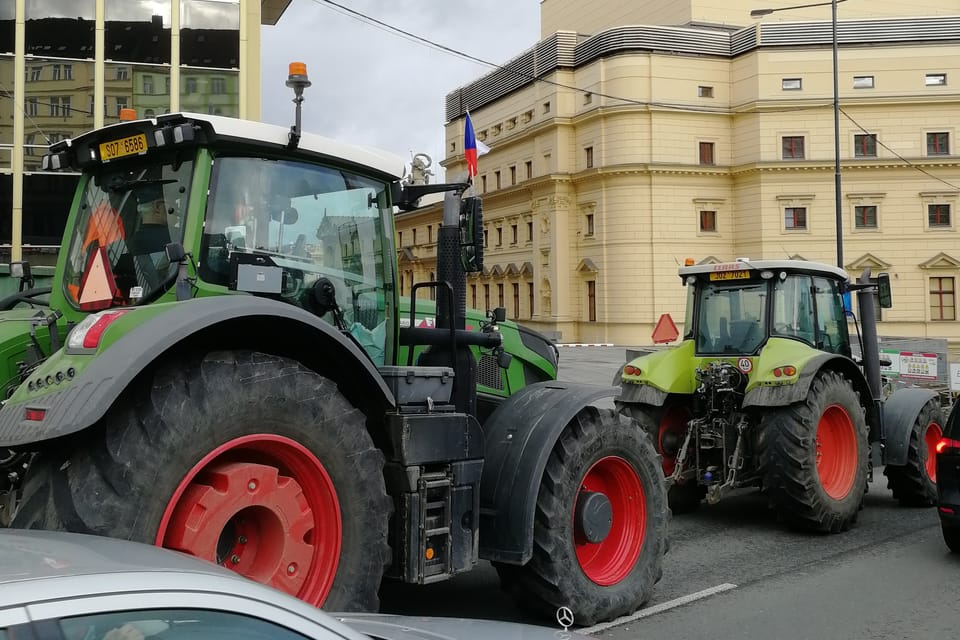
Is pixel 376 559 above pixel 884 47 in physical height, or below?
below

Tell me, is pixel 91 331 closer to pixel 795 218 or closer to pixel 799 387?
pixel 799 387

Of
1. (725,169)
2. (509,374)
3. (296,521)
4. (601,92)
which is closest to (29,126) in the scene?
(509,374)

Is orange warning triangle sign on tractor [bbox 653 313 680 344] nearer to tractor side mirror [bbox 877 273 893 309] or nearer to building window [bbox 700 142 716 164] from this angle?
tractor side mirror [bbox 877 273 893 309]

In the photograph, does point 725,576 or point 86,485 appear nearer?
point 86,485

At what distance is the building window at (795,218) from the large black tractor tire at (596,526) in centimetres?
4994

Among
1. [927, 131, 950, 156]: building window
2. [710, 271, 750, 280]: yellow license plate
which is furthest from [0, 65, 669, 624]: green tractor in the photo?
[927, 131, 950, 156]: building window

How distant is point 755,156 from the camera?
176 ft

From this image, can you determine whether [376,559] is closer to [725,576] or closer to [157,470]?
[157,470]

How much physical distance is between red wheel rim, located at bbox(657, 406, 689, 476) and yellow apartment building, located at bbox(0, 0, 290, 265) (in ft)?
56.1

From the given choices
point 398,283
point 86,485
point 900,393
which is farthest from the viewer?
point 900,393

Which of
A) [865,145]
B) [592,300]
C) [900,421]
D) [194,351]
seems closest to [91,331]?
[194,351]

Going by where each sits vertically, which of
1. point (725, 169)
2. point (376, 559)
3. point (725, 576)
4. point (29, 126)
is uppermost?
point (725, 169)

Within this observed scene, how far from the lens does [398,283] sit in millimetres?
5590

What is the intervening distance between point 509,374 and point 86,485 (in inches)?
146
